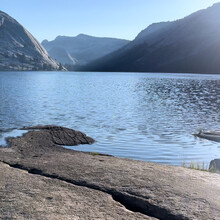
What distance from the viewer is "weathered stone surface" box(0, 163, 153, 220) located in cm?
621

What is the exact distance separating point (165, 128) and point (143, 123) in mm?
3367

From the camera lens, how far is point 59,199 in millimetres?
7094

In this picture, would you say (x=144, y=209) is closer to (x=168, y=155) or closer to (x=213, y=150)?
(x=168, y=155)

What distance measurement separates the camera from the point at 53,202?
688 centimetres

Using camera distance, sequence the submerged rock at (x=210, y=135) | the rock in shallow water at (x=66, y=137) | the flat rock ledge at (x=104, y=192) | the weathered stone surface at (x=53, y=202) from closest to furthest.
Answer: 1. the weathered stone surface at (x=53, y=202)
2. the flat rock ledge at (x=104, y=192)
3. the rock in shallow water at (x=66, y=137)
4. the submerged rock at (x=210, y=135)

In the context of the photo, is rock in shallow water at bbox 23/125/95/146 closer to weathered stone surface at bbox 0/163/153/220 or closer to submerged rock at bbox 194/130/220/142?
submerged rock at bbox 194/130/220/142

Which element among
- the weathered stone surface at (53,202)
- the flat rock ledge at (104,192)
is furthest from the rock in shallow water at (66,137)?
the weathered stone surface at (53,202)

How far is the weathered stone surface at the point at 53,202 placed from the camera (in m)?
6.21

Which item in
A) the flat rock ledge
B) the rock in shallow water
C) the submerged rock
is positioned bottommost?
the submerged rock

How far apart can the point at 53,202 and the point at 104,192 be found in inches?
58.8

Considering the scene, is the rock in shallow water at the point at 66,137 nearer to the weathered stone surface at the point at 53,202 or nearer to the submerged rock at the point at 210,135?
the submerged rock at the point at 210,135

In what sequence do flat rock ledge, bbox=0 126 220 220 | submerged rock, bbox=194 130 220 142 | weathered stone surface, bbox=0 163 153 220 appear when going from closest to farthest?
weathered stone surface, bbox=0 163 153 220 < flat rock ledge, bbox=0 126 220 220 < submerged rock, bbox=194 130 220 142

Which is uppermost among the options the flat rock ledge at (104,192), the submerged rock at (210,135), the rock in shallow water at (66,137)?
the flat rock ledge at (104,192)

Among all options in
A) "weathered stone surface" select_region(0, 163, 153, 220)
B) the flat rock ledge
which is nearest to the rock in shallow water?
the flat rock ledge
